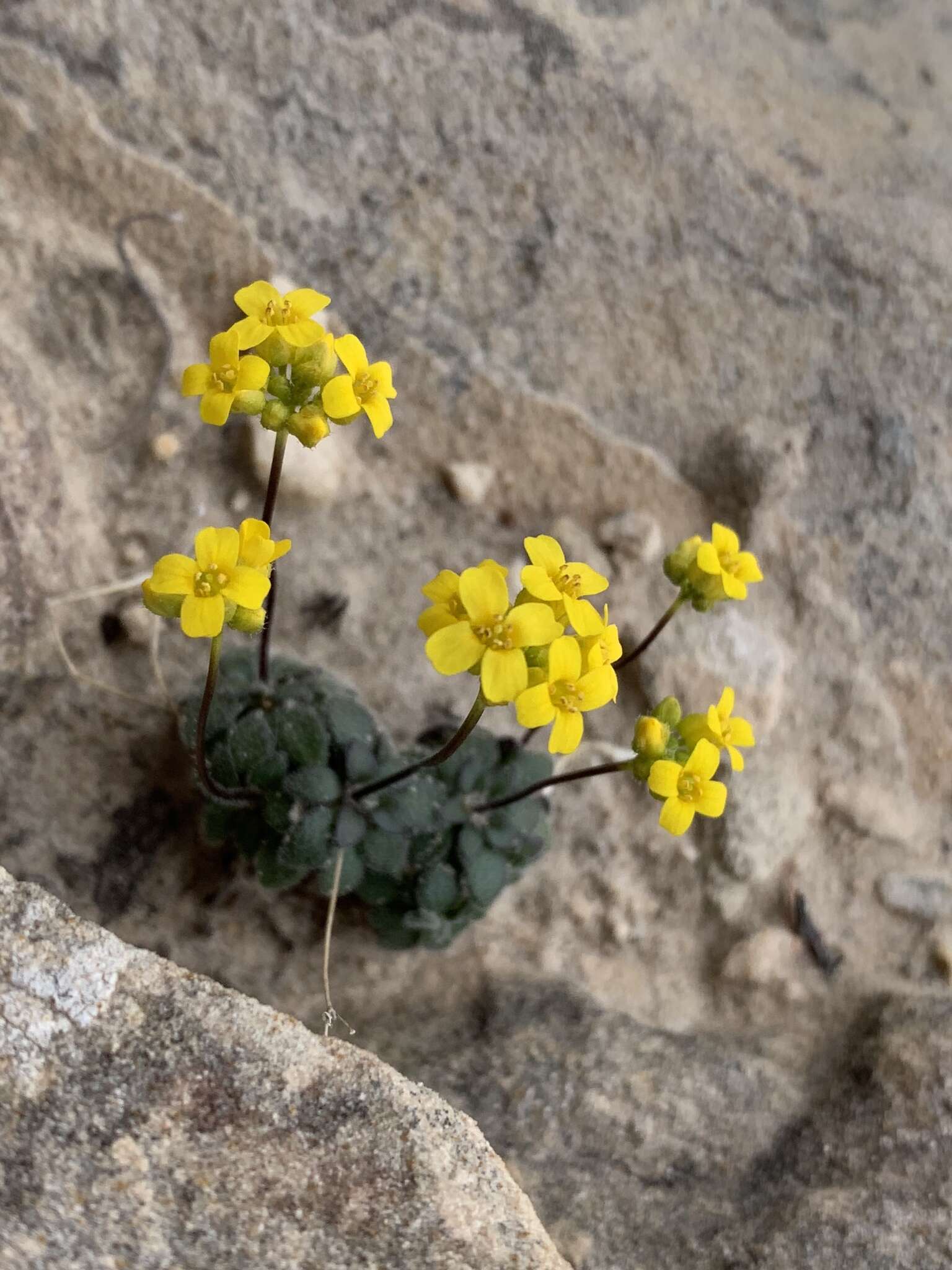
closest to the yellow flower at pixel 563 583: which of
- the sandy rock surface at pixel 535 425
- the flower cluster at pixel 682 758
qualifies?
the flower cluster at pixel 682 758

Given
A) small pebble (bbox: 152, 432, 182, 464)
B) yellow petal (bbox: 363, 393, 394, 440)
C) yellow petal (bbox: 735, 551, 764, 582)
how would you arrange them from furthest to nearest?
small pebble (bbox: 152, 432, 182, 464) → yellow petal (bbox: 735, 551, 764, 582) → yellow petal (bbox: 363, 393, 394, 440)

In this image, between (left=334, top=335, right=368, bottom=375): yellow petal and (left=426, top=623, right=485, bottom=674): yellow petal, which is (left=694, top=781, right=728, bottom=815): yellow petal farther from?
(left=334, top=335, right=368, bottom=375): yellow petal

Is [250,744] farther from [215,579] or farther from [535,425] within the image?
[535,425]

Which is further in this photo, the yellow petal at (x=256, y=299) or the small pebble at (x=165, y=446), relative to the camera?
the small pebble at (x=165, y=446)

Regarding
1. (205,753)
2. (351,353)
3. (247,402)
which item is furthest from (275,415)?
(205,753)

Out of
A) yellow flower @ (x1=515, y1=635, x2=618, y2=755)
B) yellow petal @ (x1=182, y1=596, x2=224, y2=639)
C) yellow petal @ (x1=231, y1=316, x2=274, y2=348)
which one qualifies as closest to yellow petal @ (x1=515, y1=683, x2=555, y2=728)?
yellow flower @ (x1=515, y1=635, x2=618, y2=755)

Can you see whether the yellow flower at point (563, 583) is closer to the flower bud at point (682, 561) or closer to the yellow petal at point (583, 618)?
the yellow petal at point (583, 618)
